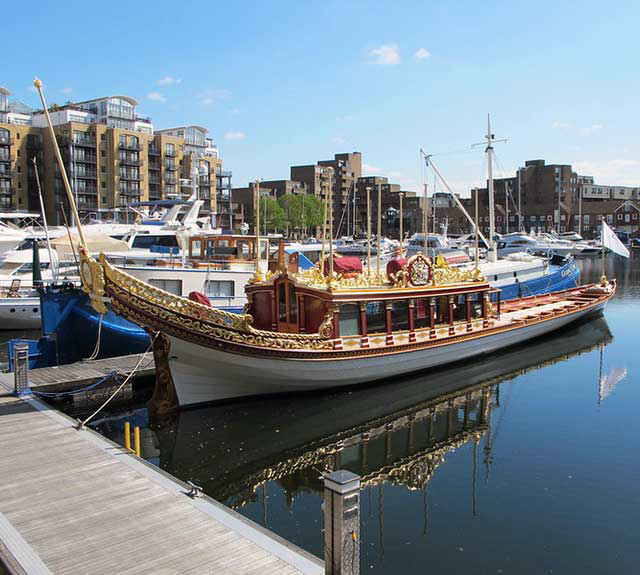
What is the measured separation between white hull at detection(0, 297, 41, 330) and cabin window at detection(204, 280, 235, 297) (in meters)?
9.72

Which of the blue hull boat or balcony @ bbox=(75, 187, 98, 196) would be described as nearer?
the blue hull boat

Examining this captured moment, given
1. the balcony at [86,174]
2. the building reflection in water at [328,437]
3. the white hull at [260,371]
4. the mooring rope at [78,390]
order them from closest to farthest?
the building reflection in water at [328,437], the white hull at [260,371], the mooring rope at [78,390], the balcony at [86,174]

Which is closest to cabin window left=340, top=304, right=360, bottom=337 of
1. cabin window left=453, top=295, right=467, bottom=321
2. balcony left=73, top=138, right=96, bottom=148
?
cabin window left=453, top=295, right=467, bottom=321

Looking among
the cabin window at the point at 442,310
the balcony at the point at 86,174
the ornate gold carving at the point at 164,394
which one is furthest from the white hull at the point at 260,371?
the balcony at the point at 86,174

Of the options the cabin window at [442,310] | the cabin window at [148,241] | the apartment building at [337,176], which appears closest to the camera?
the cabin window at [442,310]

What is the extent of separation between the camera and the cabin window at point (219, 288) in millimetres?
24377

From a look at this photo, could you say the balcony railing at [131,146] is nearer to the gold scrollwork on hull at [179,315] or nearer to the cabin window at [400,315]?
the cabin window at [400,315]

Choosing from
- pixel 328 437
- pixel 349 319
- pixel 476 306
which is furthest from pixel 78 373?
pixel 476 306

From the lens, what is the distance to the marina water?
9508 mm

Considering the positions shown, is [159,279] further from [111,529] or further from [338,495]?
[338,495]

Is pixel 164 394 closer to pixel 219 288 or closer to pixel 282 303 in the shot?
pixel 282 303

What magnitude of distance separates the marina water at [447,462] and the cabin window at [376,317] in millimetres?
1853

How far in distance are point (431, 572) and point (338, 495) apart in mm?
3502

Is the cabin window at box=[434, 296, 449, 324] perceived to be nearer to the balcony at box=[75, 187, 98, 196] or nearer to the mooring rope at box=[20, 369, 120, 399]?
the mooring rope at box=[20, 369, 120, 399]
